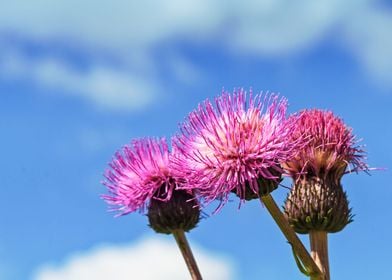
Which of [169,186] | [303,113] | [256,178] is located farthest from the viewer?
[169,186]

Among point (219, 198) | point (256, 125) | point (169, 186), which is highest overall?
point (169, 186)

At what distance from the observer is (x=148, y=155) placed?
683 cm

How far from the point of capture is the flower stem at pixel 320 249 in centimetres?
551

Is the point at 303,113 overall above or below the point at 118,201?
below

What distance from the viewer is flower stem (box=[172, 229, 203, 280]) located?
625cm

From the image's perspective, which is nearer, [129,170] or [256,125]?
[256,125]

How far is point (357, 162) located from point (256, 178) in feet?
3.91

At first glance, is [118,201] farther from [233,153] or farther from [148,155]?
[233,153]

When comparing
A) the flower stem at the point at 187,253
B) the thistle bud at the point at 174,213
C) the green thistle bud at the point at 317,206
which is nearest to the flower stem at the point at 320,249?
the green thistle bud at the point at 317,206

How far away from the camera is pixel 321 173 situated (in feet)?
20.6

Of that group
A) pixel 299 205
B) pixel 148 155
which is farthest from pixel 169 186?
pixel 299 205

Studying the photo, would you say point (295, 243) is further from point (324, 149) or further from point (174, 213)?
point (174, 213)

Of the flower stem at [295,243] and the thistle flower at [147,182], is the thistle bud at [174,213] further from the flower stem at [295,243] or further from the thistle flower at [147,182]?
the flower stem at [295,243]

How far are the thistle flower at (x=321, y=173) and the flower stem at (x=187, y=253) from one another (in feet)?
2.68
